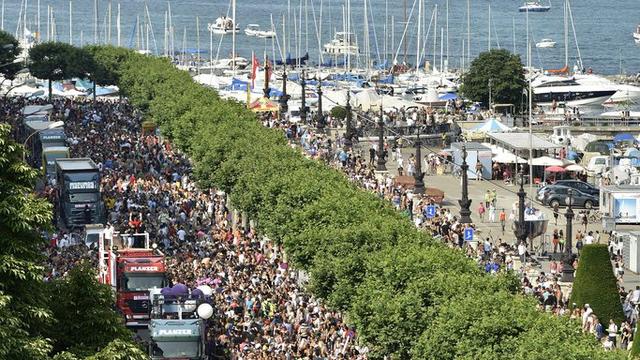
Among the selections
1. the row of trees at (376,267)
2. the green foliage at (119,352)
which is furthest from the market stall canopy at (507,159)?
the green foliage at (119,352)

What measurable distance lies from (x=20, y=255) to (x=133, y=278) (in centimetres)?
2232

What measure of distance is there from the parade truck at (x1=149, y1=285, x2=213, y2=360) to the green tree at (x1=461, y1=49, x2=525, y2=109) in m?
70.0

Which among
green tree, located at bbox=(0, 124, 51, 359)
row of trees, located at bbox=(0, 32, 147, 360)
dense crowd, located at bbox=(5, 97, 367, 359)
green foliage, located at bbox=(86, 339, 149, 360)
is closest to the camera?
green tree, located at bbox=(0, 124, 51, 359)

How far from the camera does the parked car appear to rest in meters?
79.0

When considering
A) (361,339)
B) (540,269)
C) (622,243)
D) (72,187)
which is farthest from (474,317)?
(72,187)

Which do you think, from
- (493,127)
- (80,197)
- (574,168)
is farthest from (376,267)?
(493,127)

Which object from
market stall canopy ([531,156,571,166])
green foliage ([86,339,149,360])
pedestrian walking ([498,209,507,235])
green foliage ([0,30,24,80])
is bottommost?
pedestrian walking ([498,209,507,235])

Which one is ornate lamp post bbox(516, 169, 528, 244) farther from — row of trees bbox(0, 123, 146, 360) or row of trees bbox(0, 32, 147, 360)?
row of trees bbox(0, 123, 146, 360)

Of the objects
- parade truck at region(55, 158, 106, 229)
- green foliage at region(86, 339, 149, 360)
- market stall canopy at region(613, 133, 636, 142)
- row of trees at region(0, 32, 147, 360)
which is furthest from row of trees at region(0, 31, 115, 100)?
green foliage at region(86, 339, 149, 360)

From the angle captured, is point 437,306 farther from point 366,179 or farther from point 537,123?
point 537,123

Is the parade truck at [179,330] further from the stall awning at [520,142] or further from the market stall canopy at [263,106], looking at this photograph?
the market stall canopy at [263,106]

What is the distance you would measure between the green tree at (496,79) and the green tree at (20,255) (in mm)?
85489

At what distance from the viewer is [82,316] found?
110ft

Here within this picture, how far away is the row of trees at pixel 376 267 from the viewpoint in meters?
39.5
